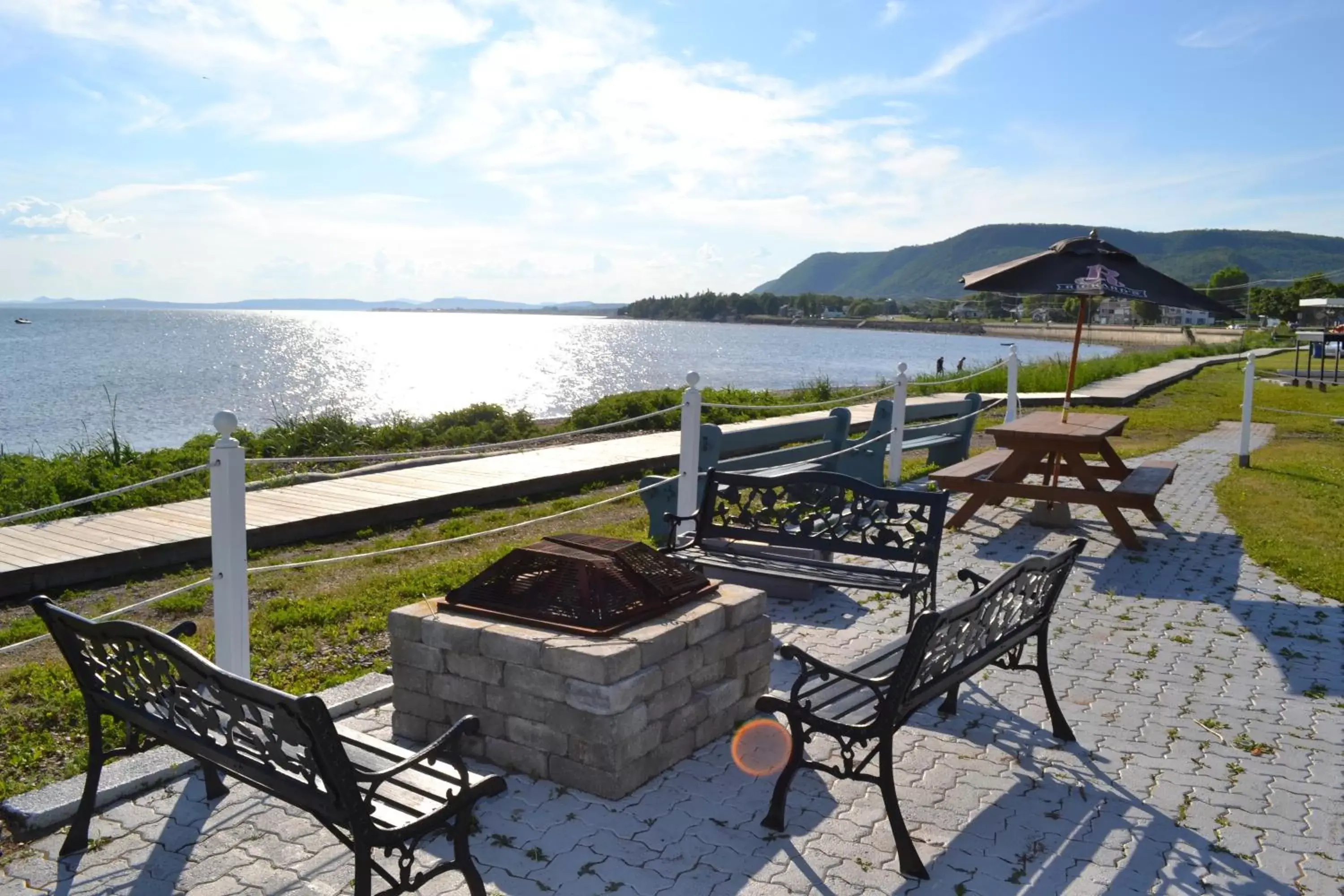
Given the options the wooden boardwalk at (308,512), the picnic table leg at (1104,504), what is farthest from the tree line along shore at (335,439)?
the picnic table leg at (1104,504)

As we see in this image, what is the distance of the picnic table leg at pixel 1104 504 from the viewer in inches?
332

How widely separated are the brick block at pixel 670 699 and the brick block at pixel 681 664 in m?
0.03

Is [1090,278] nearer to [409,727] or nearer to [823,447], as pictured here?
[823,447]

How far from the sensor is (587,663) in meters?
3.66

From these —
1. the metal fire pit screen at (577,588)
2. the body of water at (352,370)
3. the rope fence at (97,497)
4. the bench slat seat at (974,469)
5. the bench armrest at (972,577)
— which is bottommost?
the body of water at (352,370)

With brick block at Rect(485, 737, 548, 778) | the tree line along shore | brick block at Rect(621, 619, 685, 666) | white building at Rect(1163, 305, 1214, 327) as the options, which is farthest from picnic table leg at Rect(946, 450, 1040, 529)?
white building at Rect(1163, 305, 1214, 327)

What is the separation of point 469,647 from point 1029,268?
261 inches

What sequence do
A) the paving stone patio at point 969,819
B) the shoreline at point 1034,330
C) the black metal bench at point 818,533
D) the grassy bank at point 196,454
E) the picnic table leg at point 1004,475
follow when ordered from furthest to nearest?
1. the shoreline at point 1034,330
2. the grassy bank at point 196,454
3. the picnic table leg at point 1004,475
4. the black metal bench at point 818,533
5. the paving stone patio at point 969,819

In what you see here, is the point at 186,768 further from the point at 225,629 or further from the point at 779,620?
the point at 779,620

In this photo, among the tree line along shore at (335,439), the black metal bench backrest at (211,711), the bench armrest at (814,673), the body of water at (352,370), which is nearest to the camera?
the black metal bench backrest at (211,711)

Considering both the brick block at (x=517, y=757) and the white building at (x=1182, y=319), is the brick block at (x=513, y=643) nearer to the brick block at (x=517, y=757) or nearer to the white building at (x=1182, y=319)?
the brick block at (x=517, y=757)

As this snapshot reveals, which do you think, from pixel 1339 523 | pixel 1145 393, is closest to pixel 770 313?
pixel 1145 393

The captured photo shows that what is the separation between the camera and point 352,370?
7175 cm

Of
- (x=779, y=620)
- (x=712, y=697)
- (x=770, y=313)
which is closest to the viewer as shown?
(x=712, y=697)
